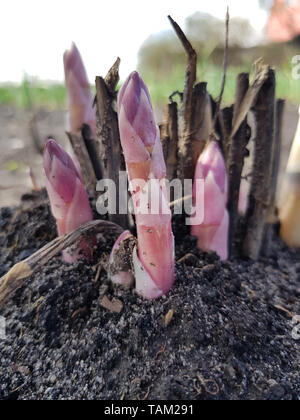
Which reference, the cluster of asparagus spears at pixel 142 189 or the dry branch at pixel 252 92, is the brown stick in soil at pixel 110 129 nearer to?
the cluster of asparagus spears at pixel 142 189

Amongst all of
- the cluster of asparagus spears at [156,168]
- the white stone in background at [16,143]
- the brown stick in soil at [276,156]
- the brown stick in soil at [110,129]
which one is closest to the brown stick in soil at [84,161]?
the cluster of asparagus spears at [156,168]

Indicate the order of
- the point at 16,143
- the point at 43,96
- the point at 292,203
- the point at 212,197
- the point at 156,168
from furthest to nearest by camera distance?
the point at 43,96 → the point at 16,143 → the point at 292,203 → the point at 212,197 → the point at 156,168

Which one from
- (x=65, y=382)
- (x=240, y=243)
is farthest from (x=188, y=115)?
(x=65, y=382)

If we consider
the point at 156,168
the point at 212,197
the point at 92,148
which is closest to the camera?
the point at 156,168

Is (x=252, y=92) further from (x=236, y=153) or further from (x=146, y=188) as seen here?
(x=146, y=188)

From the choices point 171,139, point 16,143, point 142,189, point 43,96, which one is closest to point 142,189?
point 142,189

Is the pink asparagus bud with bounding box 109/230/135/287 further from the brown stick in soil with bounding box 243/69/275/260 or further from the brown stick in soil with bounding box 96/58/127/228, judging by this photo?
the brown stick in soil with bounding box 243/69/275/260

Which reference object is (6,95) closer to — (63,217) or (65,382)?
(63,217)
